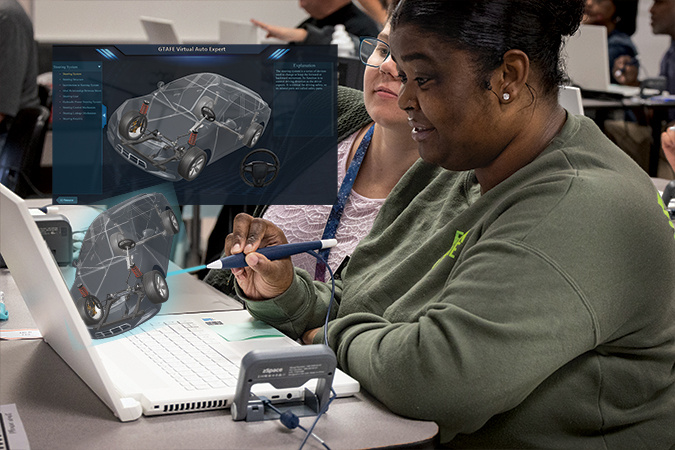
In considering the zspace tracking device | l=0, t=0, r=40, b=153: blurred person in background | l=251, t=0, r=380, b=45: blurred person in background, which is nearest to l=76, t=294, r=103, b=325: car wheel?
the zspace tracking device

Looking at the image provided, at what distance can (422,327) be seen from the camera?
0.99 m

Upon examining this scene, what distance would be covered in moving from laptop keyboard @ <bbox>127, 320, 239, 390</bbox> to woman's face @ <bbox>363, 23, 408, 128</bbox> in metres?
0.54

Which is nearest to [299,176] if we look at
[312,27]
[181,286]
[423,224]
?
[423,224]

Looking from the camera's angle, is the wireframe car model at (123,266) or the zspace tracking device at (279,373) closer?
the zspace tracking device at (279,373)

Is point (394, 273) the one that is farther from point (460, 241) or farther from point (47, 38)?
point (47, 38)

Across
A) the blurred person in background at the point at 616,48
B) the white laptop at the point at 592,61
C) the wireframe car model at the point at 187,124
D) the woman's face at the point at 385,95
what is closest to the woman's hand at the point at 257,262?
the wireframe car model at the point at 187,124

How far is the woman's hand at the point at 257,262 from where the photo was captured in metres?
1.27

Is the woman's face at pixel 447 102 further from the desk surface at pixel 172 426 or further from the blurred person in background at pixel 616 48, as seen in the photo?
the blurred person in background at pixel 616 48

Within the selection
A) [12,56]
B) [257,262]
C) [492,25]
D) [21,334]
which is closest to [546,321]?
[492,25]

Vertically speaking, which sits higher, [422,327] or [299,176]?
[299,176]

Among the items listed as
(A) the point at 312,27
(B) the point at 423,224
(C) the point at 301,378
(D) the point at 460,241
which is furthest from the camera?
(A) the point at 312,27

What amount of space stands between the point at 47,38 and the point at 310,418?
241 inches

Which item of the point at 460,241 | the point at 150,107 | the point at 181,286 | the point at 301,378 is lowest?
the point at 181,286

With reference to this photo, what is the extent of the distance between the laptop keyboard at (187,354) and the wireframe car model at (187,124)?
24 cm
